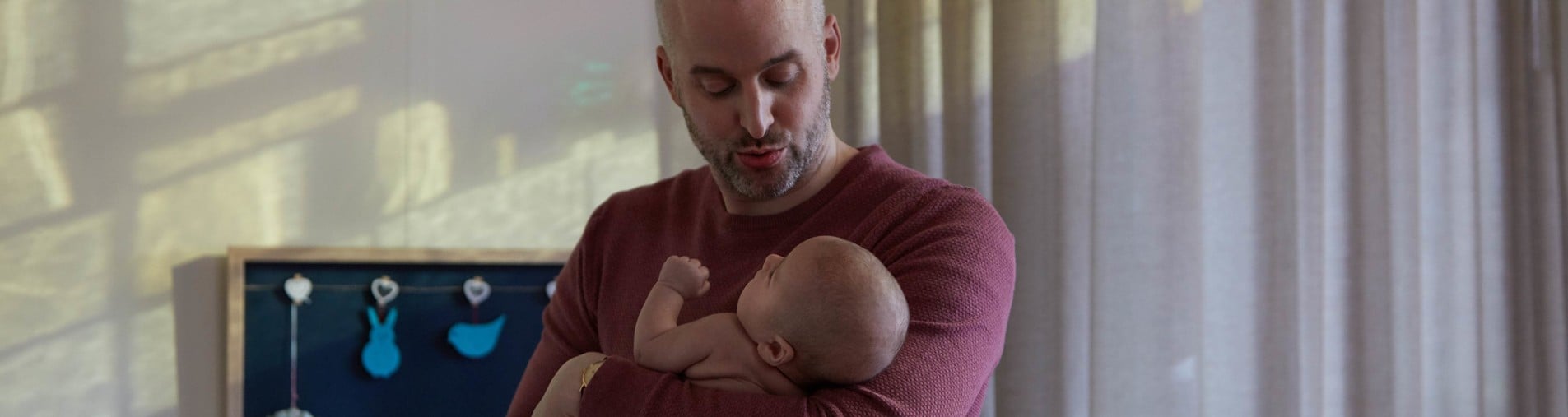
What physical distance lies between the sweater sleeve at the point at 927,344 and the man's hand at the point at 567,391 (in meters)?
0.08

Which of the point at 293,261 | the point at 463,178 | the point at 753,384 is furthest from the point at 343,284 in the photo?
the point at 753,384

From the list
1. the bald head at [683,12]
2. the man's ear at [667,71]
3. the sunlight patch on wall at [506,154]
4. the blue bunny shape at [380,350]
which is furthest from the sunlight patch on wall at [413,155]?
the bald head at [683,12]

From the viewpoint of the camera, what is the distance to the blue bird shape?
2885 millimetres

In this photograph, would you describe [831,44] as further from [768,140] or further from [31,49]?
[31,49]

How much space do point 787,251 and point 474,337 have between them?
157 cm

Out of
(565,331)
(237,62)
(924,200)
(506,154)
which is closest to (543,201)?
(506,154)

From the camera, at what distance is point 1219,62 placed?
2236 millimetres

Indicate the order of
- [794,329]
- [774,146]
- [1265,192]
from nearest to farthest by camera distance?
[794,329] < [774,146] < [1265,192]

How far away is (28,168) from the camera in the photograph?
101 inches

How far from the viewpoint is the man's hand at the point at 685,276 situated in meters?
1.46

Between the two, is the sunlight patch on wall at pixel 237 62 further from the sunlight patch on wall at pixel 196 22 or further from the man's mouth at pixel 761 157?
the man's mouth at pixel 761 157

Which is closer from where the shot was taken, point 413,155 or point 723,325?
point 723,325

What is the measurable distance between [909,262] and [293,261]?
1.81 metres

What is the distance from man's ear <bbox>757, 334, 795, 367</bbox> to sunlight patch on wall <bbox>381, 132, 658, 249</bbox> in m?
1.73
